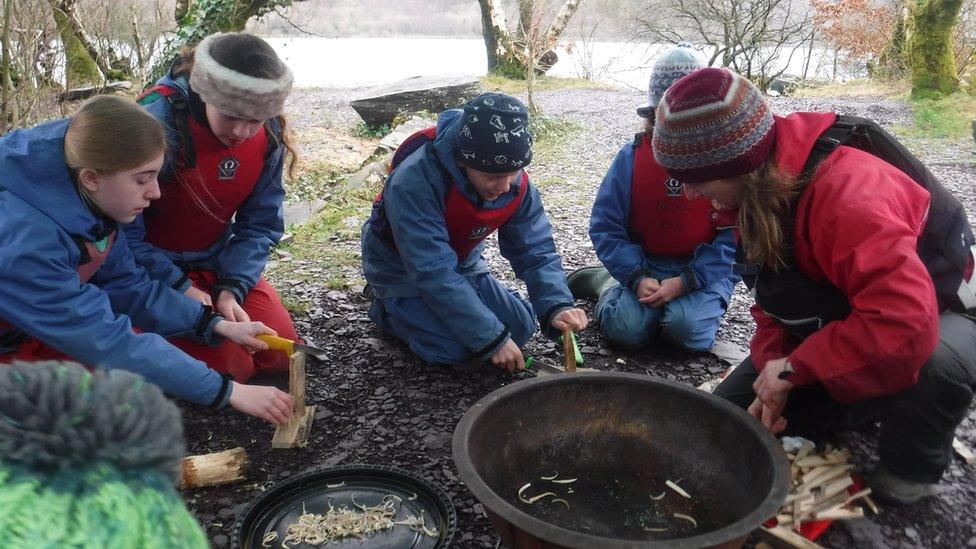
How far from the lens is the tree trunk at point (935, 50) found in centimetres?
1268

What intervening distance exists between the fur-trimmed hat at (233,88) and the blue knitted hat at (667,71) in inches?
75.0

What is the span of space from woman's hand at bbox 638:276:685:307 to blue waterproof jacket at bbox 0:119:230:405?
2.25 meters

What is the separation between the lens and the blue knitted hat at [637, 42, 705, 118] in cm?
399

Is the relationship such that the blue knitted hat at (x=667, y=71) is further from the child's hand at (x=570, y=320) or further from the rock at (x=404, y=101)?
the rock at (x=404, y=101)

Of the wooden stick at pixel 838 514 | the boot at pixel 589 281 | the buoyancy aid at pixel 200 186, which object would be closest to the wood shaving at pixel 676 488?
the wooden stick at pixel 838 514

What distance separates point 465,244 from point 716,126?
5.73 ft

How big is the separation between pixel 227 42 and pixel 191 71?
8.7 inches

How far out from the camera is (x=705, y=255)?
409cm

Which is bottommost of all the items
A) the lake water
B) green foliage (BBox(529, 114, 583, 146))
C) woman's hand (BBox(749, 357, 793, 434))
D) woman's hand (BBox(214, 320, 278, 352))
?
the lake water

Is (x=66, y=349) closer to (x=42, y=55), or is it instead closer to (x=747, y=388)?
(x=747, y=388)

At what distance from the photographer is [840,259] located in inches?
90.7

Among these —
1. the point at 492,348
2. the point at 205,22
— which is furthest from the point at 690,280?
the point at 205,22

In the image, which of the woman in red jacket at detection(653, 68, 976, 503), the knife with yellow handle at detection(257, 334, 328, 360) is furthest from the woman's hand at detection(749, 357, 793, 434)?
the knife with yellow handle at detection(257, 334, 328, 360)

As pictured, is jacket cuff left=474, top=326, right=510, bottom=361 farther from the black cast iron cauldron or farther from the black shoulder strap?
the black shoulder strap
